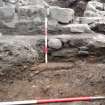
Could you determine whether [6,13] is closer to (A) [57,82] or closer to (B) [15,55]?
(B) [15,55]

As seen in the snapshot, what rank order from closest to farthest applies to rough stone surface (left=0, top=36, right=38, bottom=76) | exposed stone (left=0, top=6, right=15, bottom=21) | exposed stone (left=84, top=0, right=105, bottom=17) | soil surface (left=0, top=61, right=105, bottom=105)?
soil surface (left=0, top=61, right=105, bottom=105)
rough stone surface (left=0, top=36, right=38, bottom=76)
exposed stone (left=0, top=6, right=15, bottom=21)
exposed stone (left=84, top=0, right=105, bottom=17)

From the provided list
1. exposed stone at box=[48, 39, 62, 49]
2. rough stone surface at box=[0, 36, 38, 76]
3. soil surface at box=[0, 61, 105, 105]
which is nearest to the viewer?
soil surface at box=[0, 61, 105, 105]

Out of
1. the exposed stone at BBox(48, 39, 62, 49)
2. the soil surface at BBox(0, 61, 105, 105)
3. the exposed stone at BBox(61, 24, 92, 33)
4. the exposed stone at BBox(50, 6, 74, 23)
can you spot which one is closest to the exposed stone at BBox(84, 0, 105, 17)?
the exposed stone at BBox(50, 6, 74, 23)

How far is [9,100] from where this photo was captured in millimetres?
4008

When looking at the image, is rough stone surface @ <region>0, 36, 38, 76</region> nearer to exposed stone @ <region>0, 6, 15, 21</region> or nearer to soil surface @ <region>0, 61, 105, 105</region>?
soil surface @ <region>0, 61, 105, 105</region>

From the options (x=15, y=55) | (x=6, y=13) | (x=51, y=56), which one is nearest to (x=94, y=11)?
(x=6, y=13)

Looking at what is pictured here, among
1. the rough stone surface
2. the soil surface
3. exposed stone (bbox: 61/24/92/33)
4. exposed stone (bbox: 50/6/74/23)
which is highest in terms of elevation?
exposed stone (bbox: 50/6/74/23)

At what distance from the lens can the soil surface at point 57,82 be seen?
417 cm

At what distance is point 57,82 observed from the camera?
15.0 feet

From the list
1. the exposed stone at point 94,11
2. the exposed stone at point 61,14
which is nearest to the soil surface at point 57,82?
the exposed stone at point 61,14

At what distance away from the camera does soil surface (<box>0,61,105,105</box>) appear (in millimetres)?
4172

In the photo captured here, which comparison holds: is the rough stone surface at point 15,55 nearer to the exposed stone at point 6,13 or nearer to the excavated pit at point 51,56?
the excavated pit at point 51,56

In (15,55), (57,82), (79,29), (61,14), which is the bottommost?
(57,82)

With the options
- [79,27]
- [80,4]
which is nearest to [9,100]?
[79,27]
